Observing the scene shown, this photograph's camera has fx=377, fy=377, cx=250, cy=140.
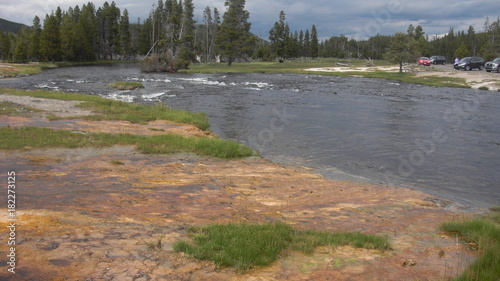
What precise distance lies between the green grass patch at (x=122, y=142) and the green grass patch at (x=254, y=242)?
8.02 metres

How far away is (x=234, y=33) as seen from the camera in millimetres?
89062

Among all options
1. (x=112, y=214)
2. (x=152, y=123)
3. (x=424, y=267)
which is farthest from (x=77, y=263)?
(x=152, y=123)

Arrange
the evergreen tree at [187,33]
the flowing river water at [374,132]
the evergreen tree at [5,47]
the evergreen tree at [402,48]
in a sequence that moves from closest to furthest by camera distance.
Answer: the flowing river water at [374,132], the evergreen tree at [402,48], the evergreen tree at [187,33], the evergreen tree at [5,47]

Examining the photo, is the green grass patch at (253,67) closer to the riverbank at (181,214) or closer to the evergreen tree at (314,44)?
the evergreen tree at (314,44)

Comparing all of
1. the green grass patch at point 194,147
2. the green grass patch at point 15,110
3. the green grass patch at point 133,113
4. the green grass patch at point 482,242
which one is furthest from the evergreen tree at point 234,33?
the green grass patch at point 482,242

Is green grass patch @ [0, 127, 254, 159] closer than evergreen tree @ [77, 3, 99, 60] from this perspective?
Yes

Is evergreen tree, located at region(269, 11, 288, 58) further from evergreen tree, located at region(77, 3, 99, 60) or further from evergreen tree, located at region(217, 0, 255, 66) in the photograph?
evergreen tree, located at region(77, 3, 99, 60)

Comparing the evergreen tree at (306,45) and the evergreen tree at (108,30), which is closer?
the evergreen tree at (108,30)

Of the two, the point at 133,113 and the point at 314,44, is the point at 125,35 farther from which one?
the point at 133,113

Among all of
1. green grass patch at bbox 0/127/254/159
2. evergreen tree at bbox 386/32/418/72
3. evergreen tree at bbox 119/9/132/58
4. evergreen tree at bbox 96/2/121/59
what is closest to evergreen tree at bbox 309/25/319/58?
evergreen tree at bbox 119/9/132/58

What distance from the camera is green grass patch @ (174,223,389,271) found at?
18.5 ft

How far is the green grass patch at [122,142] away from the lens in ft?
45.4

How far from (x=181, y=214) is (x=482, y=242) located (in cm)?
571

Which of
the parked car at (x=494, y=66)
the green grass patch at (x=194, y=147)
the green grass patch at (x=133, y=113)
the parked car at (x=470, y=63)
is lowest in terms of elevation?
the green grass patch at (x=194, y=147)
